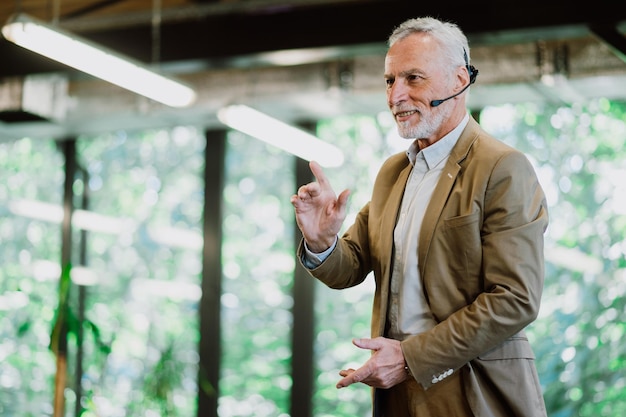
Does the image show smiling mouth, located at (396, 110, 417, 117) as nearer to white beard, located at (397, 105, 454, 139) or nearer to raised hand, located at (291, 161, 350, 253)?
white beard, located at (397, 105, 454, 139)

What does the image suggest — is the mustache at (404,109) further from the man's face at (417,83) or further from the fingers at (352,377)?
the fingers at (352,377)

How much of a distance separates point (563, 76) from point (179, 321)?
365 centimetres

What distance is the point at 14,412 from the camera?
788cm

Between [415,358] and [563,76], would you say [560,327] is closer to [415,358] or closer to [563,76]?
[563,76]

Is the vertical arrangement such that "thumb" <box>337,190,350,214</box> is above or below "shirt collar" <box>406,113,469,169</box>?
below

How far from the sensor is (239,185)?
289 inches

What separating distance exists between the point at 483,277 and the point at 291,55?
3.56 m

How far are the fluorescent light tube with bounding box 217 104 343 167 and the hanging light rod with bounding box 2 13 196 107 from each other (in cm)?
70

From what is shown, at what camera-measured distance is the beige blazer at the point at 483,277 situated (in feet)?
6.15

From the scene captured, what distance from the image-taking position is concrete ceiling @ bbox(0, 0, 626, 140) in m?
4.78

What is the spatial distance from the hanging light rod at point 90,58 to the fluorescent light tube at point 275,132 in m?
0.70

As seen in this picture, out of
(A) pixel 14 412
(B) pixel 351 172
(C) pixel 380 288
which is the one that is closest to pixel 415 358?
(C) pixel 380 288

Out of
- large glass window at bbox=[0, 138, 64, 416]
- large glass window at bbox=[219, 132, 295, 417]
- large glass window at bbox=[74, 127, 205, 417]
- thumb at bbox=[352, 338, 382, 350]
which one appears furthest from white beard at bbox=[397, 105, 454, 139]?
large glass window at bbox=[0, 138, 64, 416]

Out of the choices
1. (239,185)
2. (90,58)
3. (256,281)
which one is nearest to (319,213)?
(90,58)
